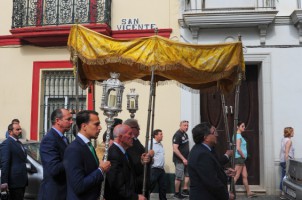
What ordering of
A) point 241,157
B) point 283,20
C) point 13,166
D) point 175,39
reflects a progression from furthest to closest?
1. point 283,20
2. point 175,39
3. point 241,157
4. point 13,166

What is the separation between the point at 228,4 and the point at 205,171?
24.2 ft

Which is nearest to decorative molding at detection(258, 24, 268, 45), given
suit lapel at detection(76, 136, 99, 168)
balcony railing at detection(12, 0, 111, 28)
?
balcony railing at detection(12, 0, 111, 28)

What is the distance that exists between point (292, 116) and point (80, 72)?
6.32 metres

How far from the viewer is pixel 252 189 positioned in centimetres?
1095

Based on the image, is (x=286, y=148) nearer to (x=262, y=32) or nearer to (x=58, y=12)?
(x=262, y=32)

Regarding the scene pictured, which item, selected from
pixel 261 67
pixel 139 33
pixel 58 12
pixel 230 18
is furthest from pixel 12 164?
pixel 261 67

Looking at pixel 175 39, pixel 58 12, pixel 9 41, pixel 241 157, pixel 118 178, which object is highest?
pixel 58 12

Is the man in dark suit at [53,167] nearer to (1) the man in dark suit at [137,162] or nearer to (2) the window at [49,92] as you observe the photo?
(1) the man in dark suit at [137,162]

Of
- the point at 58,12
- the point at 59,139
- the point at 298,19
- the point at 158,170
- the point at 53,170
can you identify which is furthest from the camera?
the point at 58,12

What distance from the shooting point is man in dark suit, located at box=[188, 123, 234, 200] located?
192 inches

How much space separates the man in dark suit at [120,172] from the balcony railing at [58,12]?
24.3ft

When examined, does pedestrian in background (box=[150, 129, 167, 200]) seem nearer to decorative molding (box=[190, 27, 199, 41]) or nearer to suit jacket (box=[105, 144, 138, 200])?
decorative molding (box=[190, 27, 199, 41])

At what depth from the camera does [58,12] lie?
40.0 feet

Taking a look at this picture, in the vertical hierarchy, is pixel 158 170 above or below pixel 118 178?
below
